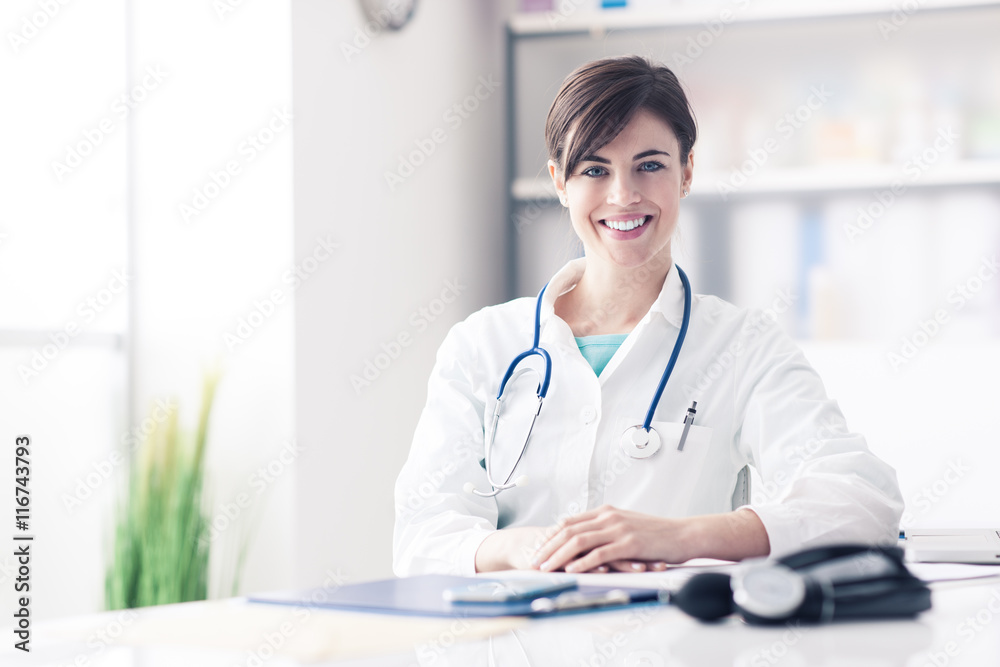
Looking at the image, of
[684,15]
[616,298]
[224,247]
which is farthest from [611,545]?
[684,15]

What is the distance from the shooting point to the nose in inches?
61.2

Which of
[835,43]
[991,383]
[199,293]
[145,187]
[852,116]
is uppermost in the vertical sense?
[835,43]

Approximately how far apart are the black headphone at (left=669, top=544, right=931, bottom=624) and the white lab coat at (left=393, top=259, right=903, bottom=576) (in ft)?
1.82

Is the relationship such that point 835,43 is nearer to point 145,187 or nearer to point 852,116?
point 852,116

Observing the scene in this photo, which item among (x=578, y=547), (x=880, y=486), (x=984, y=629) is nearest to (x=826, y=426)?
(x=880, y=486)

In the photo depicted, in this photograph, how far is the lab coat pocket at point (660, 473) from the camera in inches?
58.0

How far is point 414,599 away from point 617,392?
699mm

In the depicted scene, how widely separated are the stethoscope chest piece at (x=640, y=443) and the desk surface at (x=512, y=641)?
2.02ft

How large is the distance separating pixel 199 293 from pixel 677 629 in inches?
72.7

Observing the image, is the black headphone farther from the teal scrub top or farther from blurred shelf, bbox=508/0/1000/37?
blurred shelf, bbox=508/0/1000/37

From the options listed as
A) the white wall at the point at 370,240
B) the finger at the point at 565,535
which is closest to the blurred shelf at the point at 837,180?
the white wall at the point at 370,240

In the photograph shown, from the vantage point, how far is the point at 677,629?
2.45ft

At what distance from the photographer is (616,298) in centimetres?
168

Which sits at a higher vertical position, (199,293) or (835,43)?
(835,43)
